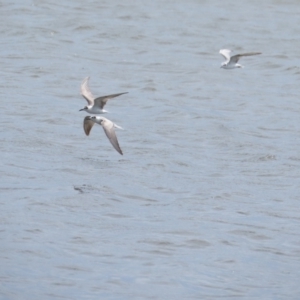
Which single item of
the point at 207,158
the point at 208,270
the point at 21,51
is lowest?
the point at 208,270

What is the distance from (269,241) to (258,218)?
0.86 m

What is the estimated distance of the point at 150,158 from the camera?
14945mm

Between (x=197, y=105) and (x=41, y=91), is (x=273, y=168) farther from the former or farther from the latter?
(x=41, y=91)

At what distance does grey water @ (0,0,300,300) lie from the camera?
10.2 meters

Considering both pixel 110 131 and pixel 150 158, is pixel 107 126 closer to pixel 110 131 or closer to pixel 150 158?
pixel 110 131

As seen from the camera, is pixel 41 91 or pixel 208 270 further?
pixel 41 91

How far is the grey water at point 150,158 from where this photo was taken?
10188mm

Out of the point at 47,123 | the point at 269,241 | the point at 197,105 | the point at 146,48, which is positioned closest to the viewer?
the point at 269,241

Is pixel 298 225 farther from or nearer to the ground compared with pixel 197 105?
nearer to the ground

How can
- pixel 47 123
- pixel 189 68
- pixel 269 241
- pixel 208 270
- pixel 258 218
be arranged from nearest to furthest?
pixel 208 270, pixel 269 241, pixel 258 218, pixel 47 123, pixel 189 68

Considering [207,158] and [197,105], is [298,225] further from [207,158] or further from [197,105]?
[197,105]

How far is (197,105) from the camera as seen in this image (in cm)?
1903

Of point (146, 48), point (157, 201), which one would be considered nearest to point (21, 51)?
point (146, 48)

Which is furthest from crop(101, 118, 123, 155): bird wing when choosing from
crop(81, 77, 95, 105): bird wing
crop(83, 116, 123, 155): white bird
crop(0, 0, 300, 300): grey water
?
crop(81, 77, 95, 105): bird wing
